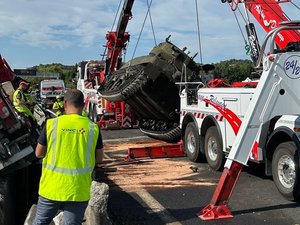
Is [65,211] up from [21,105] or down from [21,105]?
down

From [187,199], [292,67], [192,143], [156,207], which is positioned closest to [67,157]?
[156,207]

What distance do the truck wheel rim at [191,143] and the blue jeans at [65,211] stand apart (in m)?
6.84

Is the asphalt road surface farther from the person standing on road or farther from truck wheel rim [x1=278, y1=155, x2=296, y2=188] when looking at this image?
the person standing on road

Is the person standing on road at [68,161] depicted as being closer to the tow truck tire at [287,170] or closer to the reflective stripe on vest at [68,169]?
the reflective stripe on vest at [68,169]

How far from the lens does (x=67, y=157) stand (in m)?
3.89

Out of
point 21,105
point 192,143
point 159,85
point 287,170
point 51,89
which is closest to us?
point 287,170

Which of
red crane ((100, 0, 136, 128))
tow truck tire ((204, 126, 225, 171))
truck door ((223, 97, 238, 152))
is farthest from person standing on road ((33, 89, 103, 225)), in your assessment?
red crane ((100, 0, 136, 128))

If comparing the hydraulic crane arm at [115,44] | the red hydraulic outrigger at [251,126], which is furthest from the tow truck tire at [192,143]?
the hydraulic crane arm at [115,44]

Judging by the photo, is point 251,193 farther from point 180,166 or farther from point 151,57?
point 151,57

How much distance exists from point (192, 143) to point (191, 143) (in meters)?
0.07

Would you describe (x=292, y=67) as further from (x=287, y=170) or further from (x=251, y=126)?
(x=287, y=170)

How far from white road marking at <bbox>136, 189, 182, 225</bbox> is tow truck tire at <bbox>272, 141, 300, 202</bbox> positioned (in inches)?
73.5

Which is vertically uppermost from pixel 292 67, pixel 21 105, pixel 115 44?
pixel 115 44

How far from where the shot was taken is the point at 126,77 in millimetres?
12852
